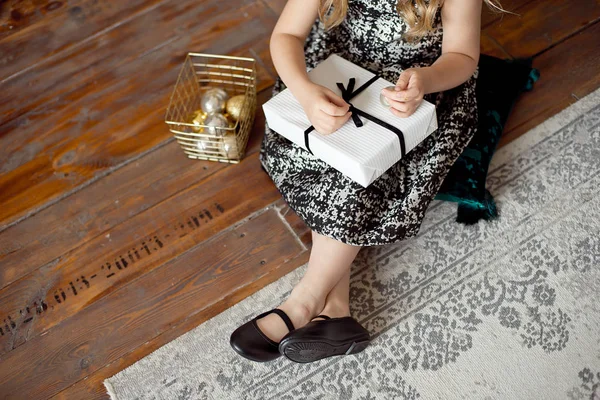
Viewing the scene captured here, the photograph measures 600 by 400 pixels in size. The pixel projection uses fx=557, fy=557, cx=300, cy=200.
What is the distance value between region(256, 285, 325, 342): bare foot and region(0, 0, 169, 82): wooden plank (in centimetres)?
94

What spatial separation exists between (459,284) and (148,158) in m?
0.74

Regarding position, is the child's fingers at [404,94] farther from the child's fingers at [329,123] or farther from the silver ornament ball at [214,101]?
the silver ornament ball at [214,101]

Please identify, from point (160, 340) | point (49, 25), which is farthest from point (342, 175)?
point (49, 25)

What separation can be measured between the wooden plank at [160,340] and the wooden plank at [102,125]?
1.37ft

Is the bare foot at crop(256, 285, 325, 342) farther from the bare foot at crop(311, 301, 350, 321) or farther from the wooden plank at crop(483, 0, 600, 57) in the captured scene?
the wooden plank at crop(483, 0, 600, 57)

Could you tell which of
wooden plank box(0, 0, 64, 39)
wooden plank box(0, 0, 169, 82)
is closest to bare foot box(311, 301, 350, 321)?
wooden plank box(0, 0, 169, 82)

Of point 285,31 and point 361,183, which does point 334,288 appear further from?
point 285,31

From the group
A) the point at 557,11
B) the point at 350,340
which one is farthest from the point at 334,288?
the point at 557,11

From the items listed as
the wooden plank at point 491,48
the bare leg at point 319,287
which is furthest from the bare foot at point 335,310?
the wooden plank at point 491,48

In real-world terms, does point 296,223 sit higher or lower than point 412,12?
lower

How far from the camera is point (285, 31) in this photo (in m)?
1.05

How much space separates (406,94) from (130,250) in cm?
66

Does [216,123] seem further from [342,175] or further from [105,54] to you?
[105,54]

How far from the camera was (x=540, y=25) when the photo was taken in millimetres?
1372
